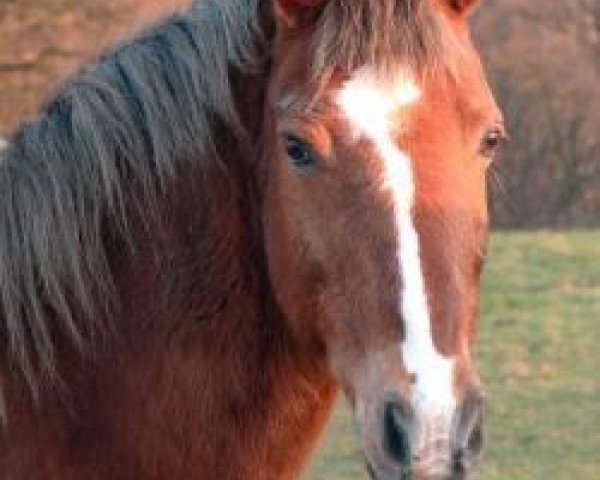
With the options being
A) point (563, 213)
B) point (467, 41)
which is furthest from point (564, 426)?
point (563, 213)

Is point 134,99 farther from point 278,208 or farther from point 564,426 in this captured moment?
point 564,426

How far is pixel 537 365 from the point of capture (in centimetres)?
1110

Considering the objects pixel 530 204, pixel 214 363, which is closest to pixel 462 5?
pixel 214 363

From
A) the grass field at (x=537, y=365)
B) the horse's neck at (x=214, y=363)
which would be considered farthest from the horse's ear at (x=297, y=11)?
the grass field at (x=537, y=365)

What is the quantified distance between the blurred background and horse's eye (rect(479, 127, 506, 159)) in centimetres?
32

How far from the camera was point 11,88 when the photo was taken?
564 inches

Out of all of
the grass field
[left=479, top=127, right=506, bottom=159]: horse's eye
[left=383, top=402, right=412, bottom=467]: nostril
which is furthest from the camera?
the grass field

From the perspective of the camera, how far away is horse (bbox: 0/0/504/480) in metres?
3.16

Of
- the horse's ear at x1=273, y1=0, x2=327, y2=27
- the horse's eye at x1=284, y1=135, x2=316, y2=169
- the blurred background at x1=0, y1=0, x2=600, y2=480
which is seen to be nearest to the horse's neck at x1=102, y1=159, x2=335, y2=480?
the horse's eye at x1=284, y1=135, x2=316, y2=169

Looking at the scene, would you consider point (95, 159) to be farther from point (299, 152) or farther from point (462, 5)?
point (462, 5)

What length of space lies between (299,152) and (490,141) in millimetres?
406

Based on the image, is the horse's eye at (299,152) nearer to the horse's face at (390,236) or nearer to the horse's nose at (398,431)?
the horse's face at (390,236)

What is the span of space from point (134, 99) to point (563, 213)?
16876 mm

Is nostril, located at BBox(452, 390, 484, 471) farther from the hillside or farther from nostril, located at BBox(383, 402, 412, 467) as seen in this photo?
the hillside
